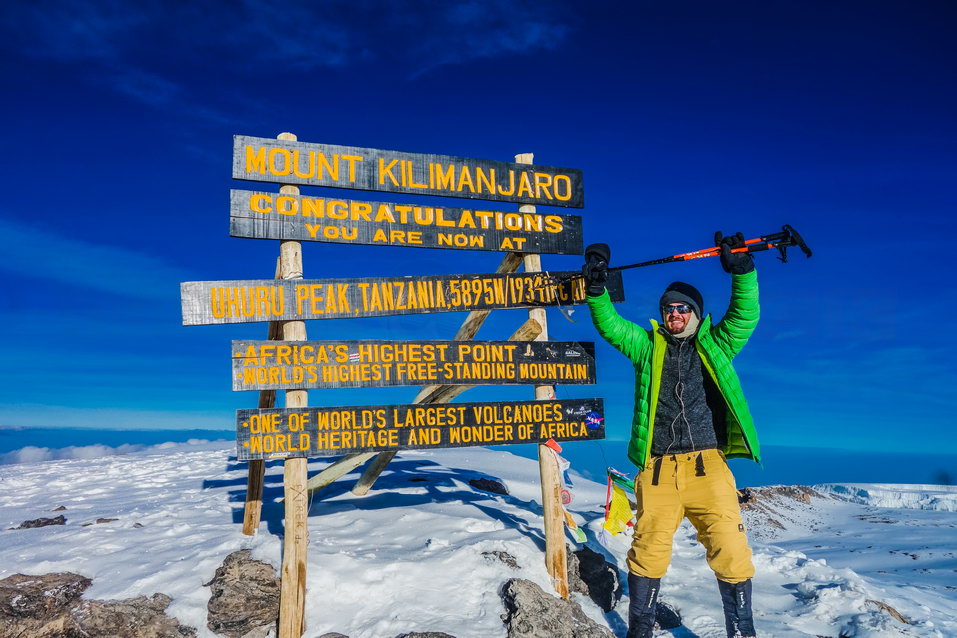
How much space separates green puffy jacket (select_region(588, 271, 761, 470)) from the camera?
178 inches

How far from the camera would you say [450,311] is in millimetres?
5895

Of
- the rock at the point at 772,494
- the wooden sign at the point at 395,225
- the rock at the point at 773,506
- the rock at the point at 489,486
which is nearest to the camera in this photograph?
the wooden sign at the point at 395,225

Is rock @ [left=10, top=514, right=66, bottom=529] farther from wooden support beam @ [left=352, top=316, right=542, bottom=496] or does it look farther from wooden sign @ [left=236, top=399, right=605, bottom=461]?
wooden sign @ [left=236, top=399, right=605, bottom=461]

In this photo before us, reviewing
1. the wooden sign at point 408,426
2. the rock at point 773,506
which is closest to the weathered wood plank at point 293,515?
the wooden sign at point 408,426

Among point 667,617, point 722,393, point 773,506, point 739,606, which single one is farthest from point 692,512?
point 773,506

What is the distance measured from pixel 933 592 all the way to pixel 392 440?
6.91 metres

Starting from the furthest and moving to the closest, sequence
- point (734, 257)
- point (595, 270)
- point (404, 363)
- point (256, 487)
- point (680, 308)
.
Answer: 1. point (256, 487)
2. point (404, 363)
3. point (595, 270)
4. point (680, 308)
5. point (734, 257)

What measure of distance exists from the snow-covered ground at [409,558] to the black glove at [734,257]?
10.9ft

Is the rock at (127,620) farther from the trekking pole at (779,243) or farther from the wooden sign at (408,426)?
the trekking pole at (779,243)

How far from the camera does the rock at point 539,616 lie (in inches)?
193

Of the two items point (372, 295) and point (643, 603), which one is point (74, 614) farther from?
point (643, 603)

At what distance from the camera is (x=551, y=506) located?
5.99 metres

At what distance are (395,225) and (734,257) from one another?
3.08 m

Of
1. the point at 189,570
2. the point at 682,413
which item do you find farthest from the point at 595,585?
the point at 189,570
